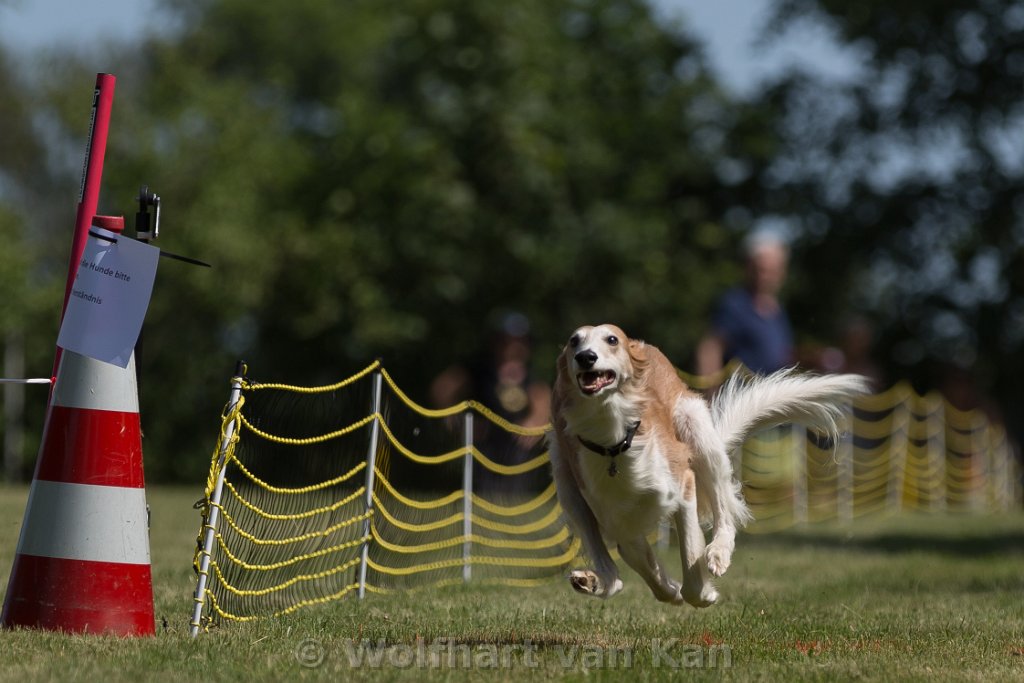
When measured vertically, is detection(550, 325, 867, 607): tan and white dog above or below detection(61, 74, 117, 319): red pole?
below

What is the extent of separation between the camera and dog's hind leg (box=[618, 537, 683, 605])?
5656 mm

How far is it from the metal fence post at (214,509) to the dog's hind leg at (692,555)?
1844mm

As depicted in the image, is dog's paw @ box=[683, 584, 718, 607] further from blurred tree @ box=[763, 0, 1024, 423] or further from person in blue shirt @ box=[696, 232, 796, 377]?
blurred tree @ box=[763, 0, 1024, 423]

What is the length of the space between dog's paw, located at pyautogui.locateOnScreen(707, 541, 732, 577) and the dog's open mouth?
85 centimetres

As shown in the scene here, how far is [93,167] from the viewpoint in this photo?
5.54 m

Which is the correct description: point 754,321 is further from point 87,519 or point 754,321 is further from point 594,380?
point 87,519

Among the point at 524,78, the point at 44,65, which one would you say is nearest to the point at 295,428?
the point at 524,78

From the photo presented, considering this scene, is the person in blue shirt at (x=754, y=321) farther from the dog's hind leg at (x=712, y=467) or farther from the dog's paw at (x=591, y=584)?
the dog's paw at (x=591, y=584)

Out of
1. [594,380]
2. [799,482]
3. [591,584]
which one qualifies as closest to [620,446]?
[594,380]

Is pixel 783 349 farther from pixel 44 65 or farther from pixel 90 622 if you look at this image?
pixel 44 65

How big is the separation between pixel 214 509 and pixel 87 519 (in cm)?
57

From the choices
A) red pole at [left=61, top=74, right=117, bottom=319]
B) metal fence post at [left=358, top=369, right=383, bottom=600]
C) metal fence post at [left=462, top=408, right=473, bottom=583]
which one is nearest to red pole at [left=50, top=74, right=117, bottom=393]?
red pole at [left=61, top=74, right=117, bottom=319]

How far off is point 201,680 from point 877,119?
2187cm

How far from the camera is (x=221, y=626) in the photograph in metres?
5.54
